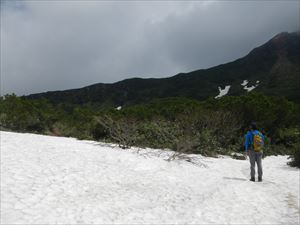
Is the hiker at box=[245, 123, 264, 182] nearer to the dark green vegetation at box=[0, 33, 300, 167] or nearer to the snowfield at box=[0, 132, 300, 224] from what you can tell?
the snowfield at box=[0, 132, 300, 224]

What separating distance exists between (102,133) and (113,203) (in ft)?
54.1

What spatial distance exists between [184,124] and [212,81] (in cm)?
10436

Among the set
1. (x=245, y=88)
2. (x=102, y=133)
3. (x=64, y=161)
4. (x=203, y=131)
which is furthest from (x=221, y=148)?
(x=245, y=88)

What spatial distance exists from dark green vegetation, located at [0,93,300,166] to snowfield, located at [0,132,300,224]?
14.9 feet

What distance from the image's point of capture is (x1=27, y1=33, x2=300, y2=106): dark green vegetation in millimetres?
107981

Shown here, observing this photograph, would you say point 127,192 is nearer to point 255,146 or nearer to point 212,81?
point 255,146

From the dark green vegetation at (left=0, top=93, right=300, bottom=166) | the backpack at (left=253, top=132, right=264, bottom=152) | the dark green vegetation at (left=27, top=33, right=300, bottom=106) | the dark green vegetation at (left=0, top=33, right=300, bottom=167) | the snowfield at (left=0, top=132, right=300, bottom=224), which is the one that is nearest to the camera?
the snowfield at (left=0, top=132, right=300, bottom=224)

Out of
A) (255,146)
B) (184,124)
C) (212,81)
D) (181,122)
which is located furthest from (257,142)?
(212,81)

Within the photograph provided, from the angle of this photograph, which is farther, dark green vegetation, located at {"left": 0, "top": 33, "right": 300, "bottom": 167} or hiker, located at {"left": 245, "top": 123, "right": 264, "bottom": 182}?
dark green vegetation, located at {"left": 0, "top": 33, "right": 300, "bottom": 167}

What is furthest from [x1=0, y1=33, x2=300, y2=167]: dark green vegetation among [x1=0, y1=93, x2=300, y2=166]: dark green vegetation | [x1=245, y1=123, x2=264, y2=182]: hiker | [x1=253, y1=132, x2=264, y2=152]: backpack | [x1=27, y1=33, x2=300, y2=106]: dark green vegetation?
[x1=27, y1=33, x2=300, y2=106]: dark green vegetation

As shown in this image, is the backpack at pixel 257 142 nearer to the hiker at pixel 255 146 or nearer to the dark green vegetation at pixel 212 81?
the hiker at pixel 255 146

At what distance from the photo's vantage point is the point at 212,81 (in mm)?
121500

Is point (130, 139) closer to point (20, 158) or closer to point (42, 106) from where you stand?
point (20, 158)

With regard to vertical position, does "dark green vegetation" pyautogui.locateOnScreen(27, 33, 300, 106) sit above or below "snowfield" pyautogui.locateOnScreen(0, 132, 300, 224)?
above
